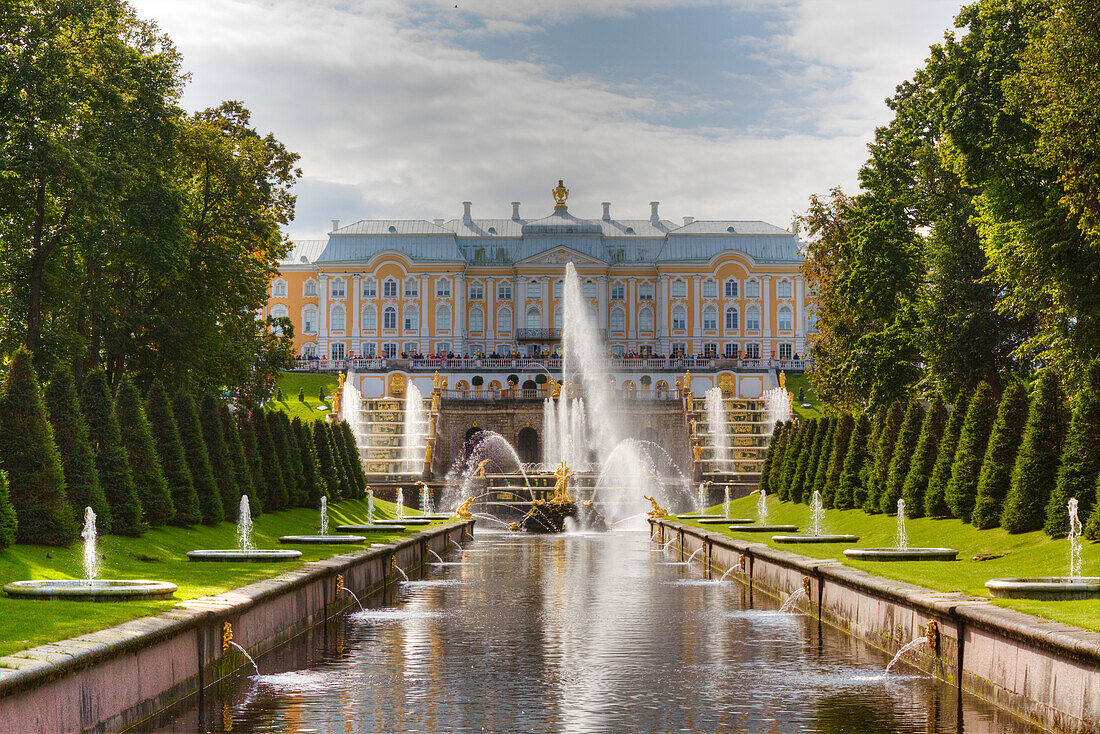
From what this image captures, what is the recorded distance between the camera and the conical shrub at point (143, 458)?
75.2ft

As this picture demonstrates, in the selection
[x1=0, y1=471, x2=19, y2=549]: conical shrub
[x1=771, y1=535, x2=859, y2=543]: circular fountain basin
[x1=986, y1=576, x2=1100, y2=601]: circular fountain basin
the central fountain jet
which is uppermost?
[x1=0, y1=471, x2=19, y2=549]: conical shrub

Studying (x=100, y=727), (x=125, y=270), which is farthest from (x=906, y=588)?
(x=125, y=270)

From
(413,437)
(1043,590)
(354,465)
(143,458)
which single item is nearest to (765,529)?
(143,458)

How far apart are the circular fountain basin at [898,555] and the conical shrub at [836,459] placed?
1658 centimetres

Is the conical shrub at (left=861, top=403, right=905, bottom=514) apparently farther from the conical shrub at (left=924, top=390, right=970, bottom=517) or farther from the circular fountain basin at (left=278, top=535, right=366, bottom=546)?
the circular fountain basin at (left=278, top=535, right=366, bottom=546)

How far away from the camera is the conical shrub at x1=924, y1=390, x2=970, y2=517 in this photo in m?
27.2

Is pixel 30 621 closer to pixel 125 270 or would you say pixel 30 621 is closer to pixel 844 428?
pixel 125 270

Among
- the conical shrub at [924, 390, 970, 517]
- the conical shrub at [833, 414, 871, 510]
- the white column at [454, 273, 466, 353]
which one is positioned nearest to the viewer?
the conical shrub at [924, 390, 970, 517]

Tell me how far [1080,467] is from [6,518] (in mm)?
16288

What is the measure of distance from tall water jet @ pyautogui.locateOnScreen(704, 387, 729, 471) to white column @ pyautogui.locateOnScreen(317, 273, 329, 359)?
49.6m

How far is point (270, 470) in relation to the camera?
32.2 m

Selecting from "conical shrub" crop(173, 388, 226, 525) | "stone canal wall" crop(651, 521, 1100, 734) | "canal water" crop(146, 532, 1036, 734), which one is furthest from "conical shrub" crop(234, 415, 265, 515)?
"stone canal wall" crop(651, 521, 1100, 734)

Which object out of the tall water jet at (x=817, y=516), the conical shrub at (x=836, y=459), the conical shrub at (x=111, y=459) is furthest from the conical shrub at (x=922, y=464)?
the conical shrub at (x=111, y=459)

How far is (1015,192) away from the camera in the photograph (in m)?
26.7
